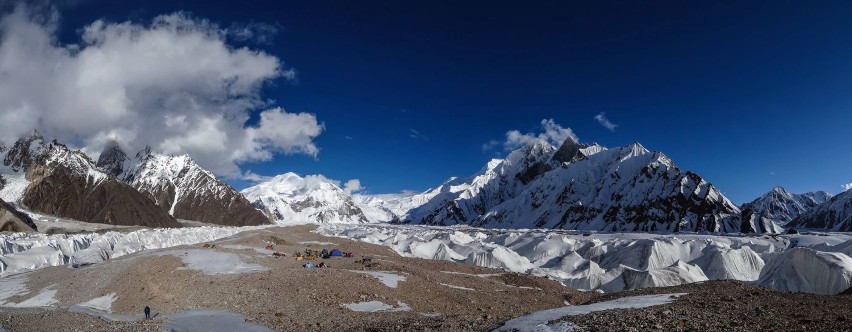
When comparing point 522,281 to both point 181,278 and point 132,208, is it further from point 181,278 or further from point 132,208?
point 132,208

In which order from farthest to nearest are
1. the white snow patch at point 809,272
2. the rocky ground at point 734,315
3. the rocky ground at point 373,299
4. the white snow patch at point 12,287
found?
the white snow patch at point 12,287 < the white snow patch at point 809,272 < the rocky ground at point 373,299 < the rocky ground at point 734,315

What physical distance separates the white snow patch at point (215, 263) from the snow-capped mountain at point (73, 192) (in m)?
148

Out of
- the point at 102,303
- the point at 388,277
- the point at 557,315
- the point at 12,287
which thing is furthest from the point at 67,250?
the point at 557,315

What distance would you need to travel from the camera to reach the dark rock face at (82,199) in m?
161

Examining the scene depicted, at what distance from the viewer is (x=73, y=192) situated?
167 meters

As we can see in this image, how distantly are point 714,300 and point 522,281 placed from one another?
69.9 feet

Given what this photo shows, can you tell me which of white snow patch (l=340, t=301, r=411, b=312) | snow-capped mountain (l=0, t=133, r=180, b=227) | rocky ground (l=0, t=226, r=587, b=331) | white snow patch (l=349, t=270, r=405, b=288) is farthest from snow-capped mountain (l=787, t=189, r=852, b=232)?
snow-capped mountain (l=0, t=133, r=180, b=227)

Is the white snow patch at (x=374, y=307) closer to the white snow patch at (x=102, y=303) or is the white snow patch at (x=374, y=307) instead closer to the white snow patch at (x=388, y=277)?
the white snow patch at (x=388, y=277)

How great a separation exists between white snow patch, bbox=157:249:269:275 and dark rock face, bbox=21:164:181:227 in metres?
148

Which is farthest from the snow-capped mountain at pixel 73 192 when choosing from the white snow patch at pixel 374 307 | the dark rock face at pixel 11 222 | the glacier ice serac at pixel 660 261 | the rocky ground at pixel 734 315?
the rocky ground at pixel 734 315

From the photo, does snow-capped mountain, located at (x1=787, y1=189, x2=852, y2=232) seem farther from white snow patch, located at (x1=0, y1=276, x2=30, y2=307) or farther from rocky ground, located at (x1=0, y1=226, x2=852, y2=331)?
white snow patch, located at (x1=0, y1=276, x2=30, y2=307)


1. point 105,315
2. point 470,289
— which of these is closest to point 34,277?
point 105,315

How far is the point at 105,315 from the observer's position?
81.9 ft

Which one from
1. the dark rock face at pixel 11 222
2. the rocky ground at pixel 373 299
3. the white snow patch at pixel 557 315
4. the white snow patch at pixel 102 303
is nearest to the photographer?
the white snow patch at pixel 557 315
